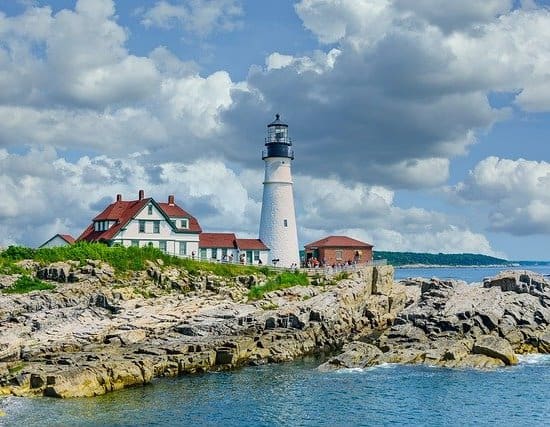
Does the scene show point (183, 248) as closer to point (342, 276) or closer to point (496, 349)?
point (342, 276)

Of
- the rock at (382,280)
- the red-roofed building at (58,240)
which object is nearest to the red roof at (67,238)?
A: the red-roofed building at (58,240)

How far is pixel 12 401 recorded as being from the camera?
94.8 feet

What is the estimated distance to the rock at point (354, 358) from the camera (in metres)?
37.3

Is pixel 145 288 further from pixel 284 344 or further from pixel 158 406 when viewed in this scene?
pixel 158 406

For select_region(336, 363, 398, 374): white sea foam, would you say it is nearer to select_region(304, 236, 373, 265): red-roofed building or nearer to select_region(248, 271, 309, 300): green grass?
select_region(248, 271, 309, 300): green grass

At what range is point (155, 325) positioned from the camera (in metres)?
41.3

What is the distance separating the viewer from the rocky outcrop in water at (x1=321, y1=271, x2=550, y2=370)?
→ 1502 inches

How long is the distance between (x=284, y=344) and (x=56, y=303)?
14.2 m

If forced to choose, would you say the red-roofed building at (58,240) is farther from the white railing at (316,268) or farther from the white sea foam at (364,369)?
the white sea foam at (364,369)

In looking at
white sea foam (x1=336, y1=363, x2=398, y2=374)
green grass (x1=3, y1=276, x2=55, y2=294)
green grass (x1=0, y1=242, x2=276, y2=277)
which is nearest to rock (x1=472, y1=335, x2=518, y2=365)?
white sea foam (x1=336, y1=363, x2=398, y2=374)

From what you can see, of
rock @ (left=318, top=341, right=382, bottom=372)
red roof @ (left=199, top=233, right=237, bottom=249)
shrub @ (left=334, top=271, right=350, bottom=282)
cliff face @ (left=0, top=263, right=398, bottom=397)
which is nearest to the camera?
cliff face @ (left=0, top=263, right=398, bottom=397)

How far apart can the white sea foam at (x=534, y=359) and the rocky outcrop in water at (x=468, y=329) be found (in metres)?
0.66

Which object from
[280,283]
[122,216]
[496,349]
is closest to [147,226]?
[122,216]

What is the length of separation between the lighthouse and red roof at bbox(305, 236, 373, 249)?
431 cm
